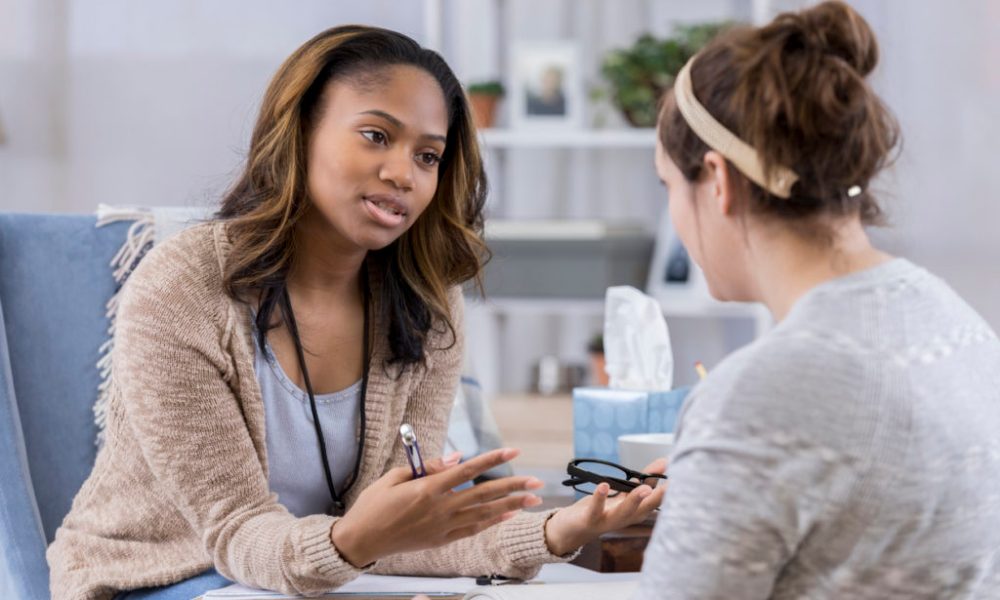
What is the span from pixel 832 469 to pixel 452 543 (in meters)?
0.62

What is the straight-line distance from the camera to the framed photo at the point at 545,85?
2.97 metres

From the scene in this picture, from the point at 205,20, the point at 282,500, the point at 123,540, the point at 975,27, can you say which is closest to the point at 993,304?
the point at 975,27

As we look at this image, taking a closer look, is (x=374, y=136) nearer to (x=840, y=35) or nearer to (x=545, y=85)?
(x=840, y=35)

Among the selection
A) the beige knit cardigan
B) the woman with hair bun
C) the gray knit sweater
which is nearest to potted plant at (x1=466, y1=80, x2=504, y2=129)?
the beige knit cardigan

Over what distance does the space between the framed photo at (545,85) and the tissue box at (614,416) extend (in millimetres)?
1560

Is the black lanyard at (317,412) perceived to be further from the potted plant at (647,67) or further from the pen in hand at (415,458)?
the potted plant at (647,67)

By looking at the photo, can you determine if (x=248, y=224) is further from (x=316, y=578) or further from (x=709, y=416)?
(x=709, y=416)

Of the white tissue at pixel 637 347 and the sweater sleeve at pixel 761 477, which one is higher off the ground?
the sweater sleeve at pixel 761 477

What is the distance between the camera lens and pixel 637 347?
1.56m

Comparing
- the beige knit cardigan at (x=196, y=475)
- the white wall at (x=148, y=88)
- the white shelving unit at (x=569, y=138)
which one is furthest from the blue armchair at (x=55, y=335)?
the white wall at (x=148, y=88)

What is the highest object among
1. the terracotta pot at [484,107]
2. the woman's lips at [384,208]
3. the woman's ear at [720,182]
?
the woman's ear at [720,182]

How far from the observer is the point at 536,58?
298 cm

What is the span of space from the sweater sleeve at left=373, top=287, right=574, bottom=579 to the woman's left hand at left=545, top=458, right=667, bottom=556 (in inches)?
0.7

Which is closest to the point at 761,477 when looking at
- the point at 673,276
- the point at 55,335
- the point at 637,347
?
the point at 637,347
